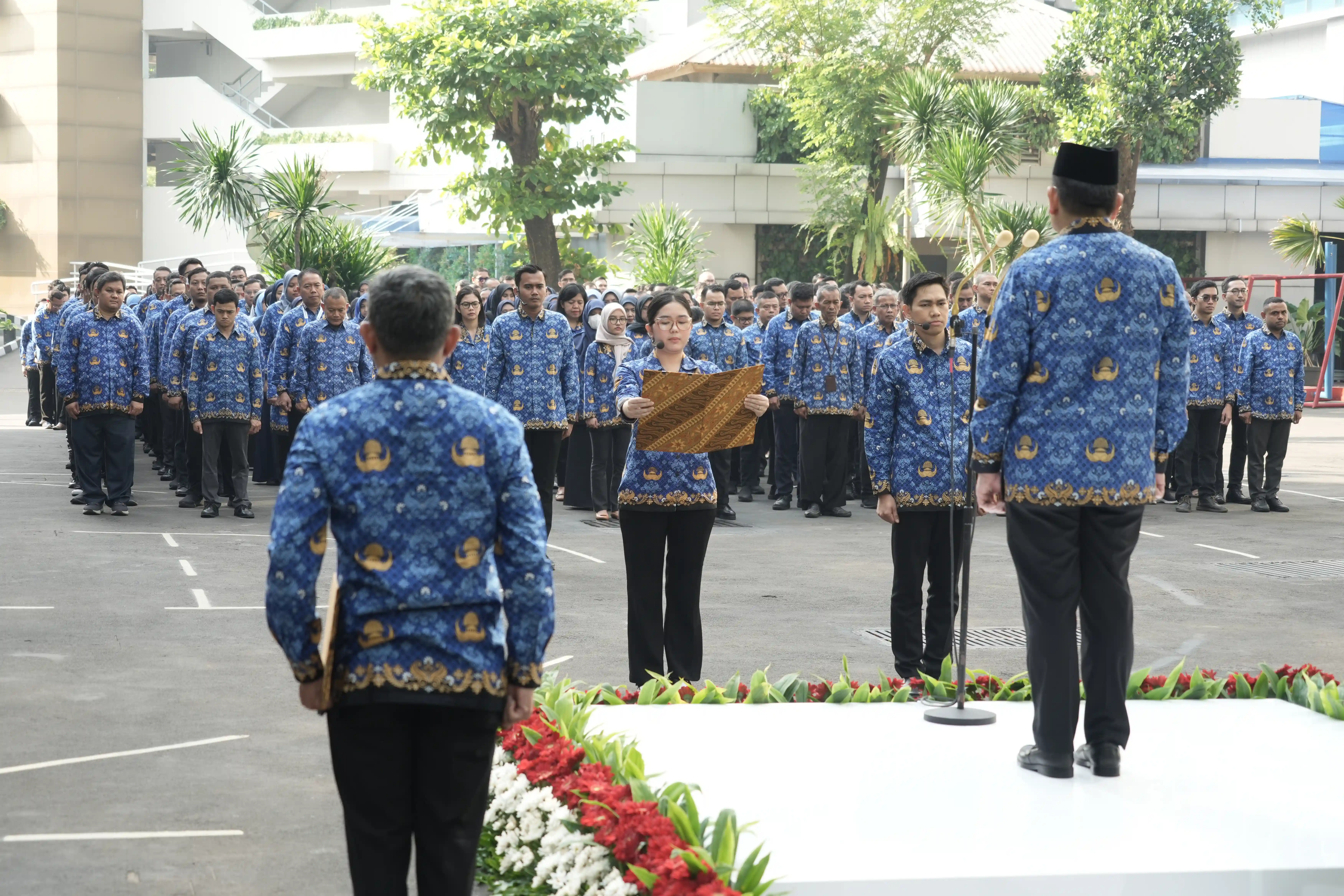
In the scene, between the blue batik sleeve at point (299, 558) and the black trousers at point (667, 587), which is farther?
the black trousers at point (667, 587)

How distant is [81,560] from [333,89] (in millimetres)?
42067

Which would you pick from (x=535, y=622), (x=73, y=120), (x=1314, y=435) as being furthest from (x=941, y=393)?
(x=73, y=120)

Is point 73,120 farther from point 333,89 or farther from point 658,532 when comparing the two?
point 658,532

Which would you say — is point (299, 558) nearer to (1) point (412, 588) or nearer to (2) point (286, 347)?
(1) point (412, 588)

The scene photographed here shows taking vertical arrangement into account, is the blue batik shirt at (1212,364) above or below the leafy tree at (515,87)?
below

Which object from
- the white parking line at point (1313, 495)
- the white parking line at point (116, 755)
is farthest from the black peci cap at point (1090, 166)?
the white parking line at point (1313, 495)

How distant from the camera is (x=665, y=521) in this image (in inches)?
267

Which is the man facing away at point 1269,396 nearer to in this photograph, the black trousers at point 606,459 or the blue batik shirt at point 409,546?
the black trousers at point 606,459

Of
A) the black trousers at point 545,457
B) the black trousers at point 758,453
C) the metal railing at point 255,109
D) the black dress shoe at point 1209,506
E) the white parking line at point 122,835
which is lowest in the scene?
the white parking line at point 122,835

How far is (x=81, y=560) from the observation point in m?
11.1

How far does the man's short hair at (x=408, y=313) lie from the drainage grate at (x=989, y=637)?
17.4 ft

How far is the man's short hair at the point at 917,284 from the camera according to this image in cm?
714

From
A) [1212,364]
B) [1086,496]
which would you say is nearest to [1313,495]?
[1212,364]

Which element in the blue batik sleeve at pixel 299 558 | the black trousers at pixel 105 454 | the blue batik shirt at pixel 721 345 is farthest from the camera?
the blue batik shirt at pixel 721 345
